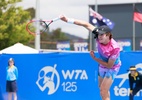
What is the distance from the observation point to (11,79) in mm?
14555

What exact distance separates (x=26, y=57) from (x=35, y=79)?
2.56 ft

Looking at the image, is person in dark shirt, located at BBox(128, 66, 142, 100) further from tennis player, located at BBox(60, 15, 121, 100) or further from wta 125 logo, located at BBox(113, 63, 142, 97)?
tennis player, located at BBox(60, 15, 121, 100)

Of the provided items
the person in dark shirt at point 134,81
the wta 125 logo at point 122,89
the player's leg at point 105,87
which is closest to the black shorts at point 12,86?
the wta 125 logo at point 122,89

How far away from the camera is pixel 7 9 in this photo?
26453 millimetres

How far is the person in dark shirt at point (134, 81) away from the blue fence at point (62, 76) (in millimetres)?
552

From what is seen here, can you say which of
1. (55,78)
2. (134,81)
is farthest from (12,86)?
(134,81)

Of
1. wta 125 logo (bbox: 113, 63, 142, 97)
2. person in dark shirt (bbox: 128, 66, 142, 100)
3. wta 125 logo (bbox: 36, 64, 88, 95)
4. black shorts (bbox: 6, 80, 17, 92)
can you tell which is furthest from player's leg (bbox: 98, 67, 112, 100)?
black shorts (bbox: 6, 80, 17, 92)

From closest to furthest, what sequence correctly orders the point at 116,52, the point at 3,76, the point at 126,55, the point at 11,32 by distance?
the point at 116,52 < the point at 126,55 < the point at 3,76 < the point at 11,32

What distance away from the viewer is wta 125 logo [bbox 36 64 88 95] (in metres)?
13.9

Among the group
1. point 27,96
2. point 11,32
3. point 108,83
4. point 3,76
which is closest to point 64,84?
point 27,96

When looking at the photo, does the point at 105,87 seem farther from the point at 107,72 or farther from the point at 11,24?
the point at 11,24

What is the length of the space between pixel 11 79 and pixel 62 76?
172cm

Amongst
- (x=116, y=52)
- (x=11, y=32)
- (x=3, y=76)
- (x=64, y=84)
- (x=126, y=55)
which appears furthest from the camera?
(x=11, y=32)

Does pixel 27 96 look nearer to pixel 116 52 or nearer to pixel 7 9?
pixel 116 52
